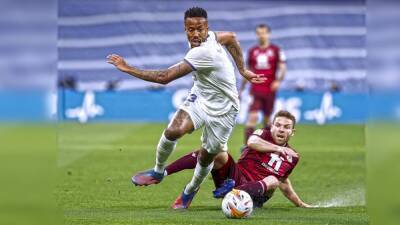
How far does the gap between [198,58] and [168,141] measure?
924mm

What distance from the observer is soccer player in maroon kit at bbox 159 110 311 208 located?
8.01 m

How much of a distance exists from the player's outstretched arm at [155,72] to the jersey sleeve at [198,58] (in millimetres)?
54

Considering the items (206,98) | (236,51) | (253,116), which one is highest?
(236,51)

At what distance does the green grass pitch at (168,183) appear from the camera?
7.29m

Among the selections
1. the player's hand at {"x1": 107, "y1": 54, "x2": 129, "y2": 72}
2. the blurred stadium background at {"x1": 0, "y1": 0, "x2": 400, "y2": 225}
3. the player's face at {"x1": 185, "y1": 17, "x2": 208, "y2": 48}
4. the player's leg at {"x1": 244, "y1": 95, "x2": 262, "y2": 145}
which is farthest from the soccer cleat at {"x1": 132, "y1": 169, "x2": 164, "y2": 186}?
the player's leg at {"x1": 244, "y1": 95, "x2": 262, "y2": 145}

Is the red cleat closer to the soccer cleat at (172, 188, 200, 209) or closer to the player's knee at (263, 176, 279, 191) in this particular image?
the soccer cleat at (172, 188, 200, 209)

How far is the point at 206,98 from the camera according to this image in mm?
7637

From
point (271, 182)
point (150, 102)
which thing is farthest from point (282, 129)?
point (150, 102)

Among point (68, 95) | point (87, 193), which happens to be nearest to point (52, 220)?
point (87, 193)

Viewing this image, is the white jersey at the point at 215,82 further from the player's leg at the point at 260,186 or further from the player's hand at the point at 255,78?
the player's leg at the point at 260,186

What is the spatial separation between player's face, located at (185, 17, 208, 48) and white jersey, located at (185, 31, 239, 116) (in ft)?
0.20

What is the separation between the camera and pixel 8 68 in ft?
12.1

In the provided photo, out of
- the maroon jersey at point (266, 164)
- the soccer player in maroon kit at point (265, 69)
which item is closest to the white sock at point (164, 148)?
the maroon jersey at point (266, 164)

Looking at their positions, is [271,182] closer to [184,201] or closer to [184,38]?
[184,201]
